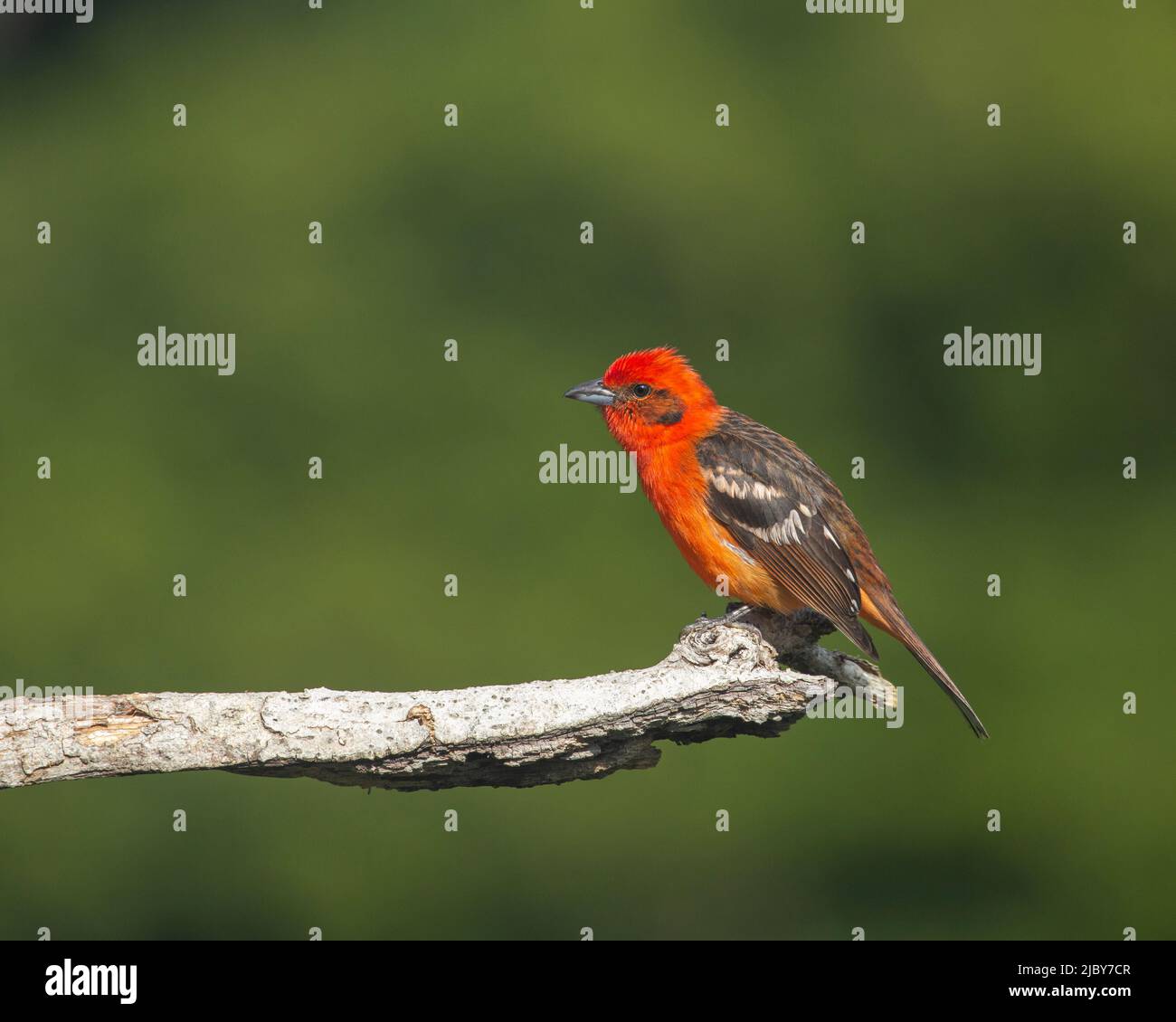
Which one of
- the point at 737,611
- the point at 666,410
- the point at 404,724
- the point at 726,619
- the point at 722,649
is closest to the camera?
the point at 404,724

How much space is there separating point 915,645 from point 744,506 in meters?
1.22

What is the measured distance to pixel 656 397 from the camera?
848 centimetres

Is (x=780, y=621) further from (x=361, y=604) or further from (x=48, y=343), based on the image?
(x=48, y=343)

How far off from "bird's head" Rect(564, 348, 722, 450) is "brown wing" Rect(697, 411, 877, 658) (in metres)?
0.16

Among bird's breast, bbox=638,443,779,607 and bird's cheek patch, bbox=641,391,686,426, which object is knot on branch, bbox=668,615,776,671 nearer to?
bird's breast, bbox=638,443,779,607

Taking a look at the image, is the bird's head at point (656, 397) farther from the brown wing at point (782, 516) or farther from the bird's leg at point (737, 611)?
the bird's leg at point (737, 611)

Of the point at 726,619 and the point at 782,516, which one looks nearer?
the point at 726,619

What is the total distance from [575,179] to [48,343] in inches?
225

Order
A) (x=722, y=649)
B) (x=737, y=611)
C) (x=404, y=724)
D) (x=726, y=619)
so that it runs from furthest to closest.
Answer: (x=737, y=611) < (x=726, y=619) < (x=722, y=649) < (x=404, y=724)

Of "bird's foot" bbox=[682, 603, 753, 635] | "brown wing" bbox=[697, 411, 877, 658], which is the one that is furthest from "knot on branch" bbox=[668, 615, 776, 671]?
"brown wing" bbox=[697, 411, 877, 658]

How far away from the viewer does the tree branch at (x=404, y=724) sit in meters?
6.27

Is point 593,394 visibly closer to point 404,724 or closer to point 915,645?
point 915,645

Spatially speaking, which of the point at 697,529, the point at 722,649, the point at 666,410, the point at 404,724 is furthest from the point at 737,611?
the point at 404,724

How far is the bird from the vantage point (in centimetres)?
780
